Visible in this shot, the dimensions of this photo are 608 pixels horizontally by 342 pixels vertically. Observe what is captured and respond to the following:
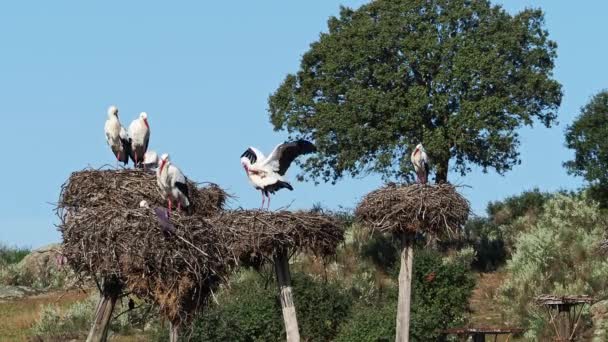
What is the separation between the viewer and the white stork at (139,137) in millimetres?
24375

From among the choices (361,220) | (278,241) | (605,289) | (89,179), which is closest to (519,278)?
(605,289)

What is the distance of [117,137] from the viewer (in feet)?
82.1

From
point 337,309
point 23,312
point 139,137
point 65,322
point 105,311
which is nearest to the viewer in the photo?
point 105,311

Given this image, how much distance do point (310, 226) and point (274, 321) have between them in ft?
28.2

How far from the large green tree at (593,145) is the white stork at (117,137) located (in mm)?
27766

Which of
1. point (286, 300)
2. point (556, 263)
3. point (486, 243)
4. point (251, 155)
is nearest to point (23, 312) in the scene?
point (556, 263)

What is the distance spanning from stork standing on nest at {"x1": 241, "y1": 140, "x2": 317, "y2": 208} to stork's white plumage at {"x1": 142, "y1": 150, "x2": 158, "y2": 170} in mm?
1894

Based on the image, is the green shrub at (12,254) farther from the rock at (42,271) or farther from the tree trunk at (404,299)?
the tree trunk at (404,299)

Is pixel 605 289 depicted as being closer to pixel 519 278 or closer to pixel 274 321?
pixel 519 278

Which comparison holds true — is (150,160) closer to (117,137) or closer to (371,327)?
(117,137)

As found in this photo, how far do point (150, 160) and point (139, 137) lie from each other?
457mm

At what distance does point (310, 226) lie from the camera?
82.2ft

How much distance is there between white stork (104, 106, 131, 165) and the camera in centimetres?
2484

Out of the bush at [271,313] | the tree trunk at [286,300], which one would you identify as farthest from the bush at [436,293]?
the tree trunk at [286,300]
